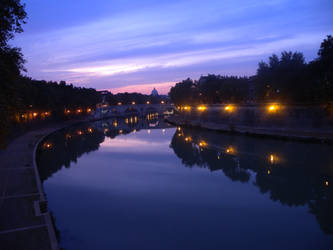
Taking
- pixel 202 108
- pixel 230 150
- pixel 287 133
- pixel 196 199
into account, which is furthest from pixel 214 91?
pixel 196 199

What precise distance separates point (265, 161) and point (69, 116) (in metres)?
43.4

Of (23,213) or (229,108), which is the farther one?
(229,108)

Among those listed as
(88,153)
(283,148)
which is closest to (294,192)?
(283,148)

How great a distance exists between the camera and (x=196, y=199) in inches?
465

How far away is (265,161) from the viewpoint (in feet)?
61.3

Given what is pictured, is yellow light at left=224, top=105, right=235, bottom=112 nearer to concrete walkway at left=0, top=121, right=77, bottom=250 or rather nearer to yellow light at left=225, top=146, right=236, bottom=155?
yellow light at left=225, top=146, right=236, bottom=155

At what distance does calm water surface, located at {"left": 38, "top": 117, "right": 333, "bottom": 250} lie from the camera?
27.5 ft

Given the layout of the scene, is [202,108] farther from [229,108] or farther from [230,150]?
[230,150]

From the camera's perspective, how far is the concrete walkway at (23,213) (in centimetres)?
634

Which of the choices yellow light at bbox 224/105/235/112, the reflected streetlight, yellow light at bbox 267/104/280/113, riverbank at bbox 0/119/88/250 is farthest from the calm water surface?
the reflected streetlight

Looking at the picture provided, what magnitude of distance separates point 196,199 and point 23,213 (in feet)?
21.5

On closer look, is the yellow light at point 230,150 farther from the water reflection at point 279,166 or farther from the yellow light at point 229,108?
the yellow light at point 229,108

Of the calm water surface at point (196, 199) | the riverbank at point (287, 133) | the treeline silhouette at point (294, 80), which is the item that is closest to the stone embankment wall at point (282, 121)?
the riverbank at point (287, 133)

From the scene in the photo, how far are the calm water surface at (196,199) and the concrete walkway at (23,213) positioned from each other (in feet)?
4.00
